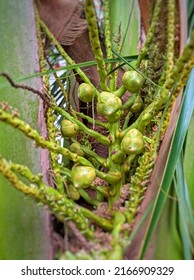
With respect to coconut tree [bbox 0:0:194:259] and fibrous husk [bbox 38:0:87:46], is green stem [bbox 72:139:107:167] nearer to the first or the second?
coconut tree [bbox 0:0:194:259]

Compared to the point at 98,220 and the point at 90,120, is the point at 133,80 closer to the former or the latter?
the point at 90,120

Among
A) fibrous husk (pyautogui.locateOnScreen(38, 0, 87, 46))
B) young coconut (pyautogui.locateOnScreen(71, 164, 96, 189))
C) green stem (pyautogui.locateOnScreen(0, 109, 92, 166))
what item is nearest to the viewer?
green stem (pyautogui.locateOnScreen(0, 109, 92, 166))

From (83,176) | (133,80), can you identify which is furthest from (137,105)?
(83,176)

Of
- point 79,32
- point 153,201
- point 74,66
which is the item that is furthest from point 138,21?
point 153,201

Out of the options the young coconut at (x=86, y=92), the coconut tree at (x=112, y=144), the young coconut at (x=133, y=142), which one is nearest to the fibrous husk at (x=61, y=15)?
the coconut tree at (x=112, y=144)

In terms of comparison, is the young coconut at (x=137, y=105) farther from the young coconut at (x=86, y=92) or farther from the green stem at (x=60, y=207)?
the green stem at (x=60, y=207)

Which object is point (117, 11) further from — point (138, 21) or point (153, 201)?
point (153, 201)

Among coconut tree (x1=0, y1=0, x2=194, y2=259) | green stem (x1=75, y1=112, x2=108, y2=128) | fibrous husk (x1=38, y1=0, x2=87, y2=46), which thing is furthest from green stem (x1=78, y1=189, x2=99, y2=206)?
fibrous husk (x1=38, y1=0, x2=87, y2=46)

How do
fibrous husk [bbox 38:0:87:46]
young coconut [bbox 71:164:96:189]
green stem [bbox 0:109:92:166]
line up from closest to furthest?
green stem [bbox 0:109:92:166], young coconut [bbox 71:164:96:189], fibrous husk [bbox 38:0:87:46]
